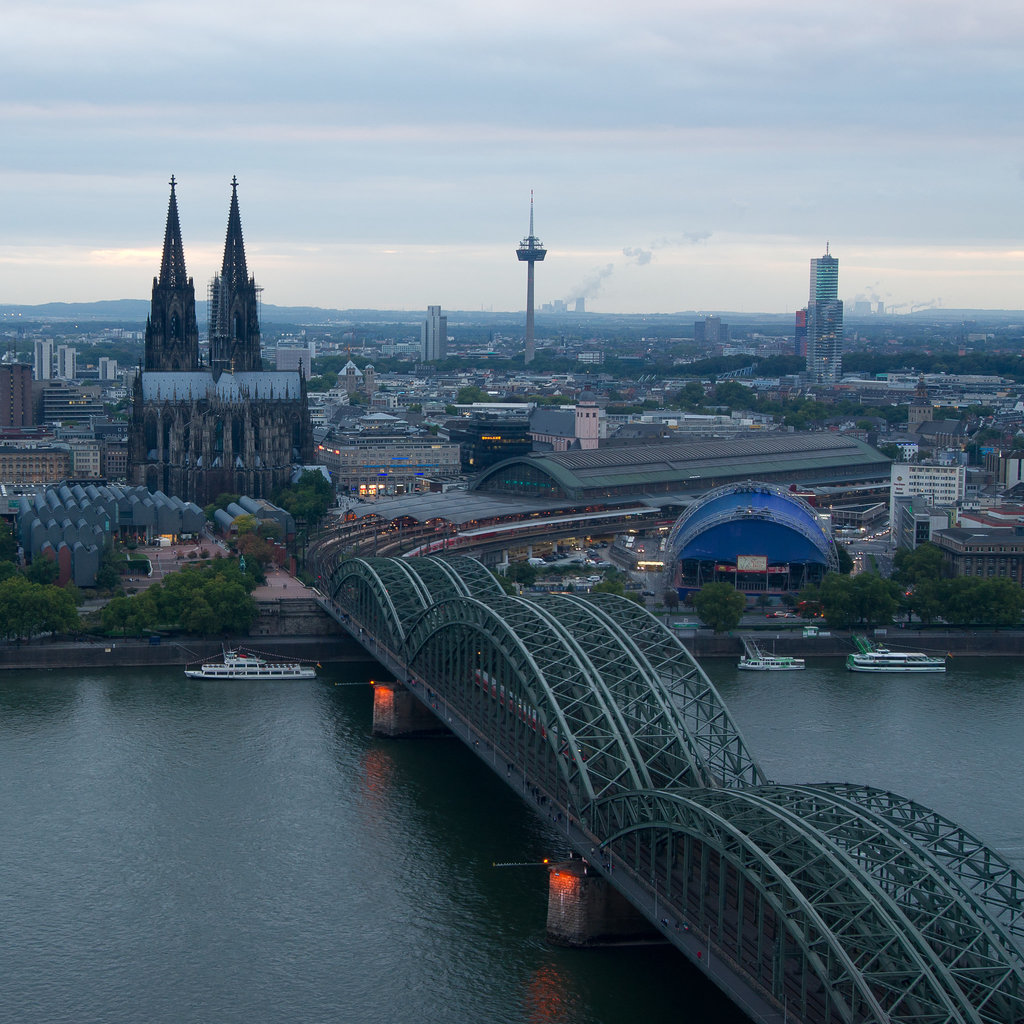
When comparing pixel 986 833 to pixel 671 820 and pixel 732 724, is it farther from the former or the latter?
pixel 671 820

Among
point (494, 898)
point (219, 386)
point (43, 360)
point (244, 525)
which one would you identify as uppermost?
point (219, 386)

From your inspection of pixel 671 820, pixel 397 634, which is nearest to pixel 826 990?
pixel 671 820

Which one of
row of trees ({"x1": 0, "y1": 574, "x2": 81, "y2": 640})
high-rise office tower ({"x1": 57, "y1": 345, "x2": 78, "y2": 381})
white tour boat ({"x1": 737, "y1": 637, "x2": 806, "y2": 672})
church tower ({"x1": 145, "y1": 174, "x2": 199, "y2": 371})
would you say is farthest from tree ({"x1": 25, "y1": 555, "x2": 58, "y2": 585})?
high-rise office tower ({"x1": 57, "y1": 345, "x2": 78, "y2": 381})

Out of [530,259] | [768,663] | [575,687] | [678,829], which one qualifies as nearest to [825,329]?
[530,259]

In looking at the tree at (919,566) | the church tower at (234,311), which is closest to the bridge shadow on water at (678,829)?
the tree at (919,566)

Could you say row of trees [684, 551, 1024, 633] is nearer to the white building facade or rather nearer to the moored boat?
the moored boat

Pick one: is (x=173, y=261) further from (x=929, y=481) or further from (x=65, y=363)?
(x=65, y=363)
